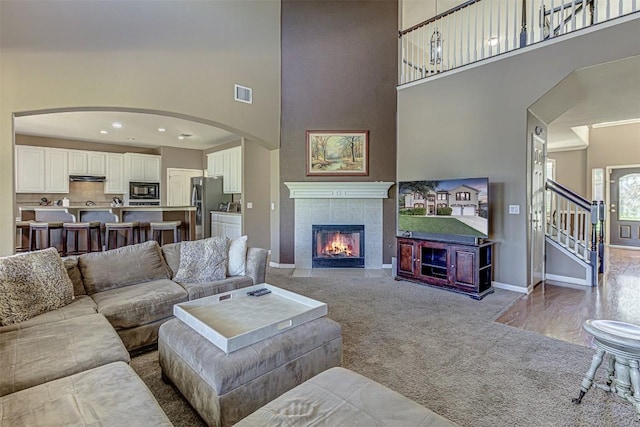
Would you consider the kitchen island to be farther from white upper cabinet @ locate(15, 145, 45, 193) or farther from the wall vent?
the wall vent

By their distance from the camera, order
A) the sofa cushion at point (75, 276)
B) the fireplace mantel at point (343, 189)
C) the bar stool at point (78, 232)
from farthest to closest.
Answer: the fireplace mantel at point (343, 189)
the bar stool at point (78, 232)
the sofa cushion at point (75, 276)

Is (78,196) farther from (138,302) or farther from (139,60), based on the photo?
(138,302)

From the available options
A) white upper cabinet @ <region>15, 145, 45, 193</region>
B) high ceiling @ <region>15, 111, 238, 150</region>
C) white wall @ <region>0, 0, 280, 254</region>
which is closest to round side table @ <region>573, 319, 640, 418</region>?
white wall @ <region>0, 0, 280, 254</region>

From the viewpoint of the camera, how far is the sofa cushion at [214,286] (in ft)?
9.27

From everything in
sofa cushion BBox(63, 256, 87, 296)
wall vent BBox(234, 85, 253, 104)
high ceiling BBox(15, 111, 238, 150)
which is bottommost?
sofa cushion BBox(63, 256, 87, 296)

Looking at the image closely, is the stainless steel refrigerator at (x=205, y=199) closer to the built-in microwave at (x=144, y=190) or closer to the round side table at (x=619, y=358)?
the built-in microwave at (x=144, y=190)

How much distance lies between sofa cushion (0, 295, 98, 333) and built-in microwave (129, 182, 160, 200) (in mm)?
6591

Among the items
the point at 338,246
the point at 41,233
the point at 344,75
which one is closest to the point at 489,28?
the point at 344,75

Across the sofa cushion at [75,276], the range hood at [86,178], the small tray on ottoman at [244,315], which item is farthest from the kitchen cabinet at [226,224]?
the small tray on ottoman at [244,315]

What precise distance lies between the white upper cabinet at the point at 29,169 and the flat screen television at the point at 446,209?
8.17 m

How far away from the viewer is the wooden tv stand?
13.3ft

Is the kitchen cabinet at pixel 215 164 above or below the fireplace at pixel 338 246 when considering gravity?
above

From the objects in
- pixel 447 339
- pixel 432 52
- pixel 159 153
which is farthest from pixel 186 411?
pixel 159 153

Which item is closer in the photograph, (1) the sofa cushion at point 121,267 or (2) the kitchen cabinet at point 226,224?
(1) the sofa cushion at point 121,267
